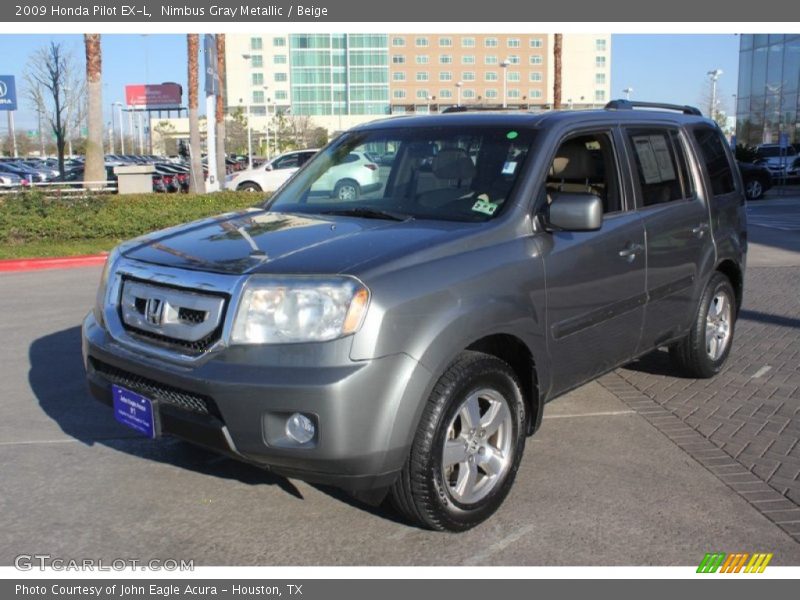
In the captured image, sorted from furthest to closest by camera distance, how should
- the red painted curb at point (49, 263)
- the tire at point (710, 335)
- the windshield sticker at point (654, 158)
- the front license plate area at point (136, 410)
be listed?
the red painted curb at point (49, 263) → the tire at point (710, 335) → the windshield sticker at point (654, 158) → the front license plate area at point (136, 410)

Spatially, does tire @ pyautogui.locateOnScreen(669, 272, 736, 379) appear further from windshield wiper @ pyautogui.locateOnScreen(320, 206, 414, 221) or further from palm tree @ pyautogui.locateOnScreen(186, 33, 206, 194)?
palm tree @ pyautogui.locateOnScreen(186, 33, 206, 194)

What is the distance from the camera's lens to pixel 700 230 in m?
5.80

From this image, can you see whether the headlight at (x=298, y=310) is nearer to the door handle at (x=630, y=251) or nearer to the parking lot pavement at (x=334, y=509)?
the parking lot pavement at (x=334, y=509)

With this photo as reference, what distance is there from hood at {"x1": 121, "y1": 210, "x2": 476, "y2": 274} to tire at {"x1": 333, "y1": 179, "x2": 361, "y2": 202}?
344mm

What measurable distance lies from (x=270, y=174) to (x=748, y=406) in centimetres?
2287

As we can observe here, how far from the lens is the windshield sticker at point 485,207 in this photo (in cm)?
429

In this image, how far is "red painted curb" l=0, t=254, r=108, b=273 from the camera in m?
13.4

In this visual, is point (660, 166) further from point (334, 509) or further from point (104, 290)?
point (104, 290)

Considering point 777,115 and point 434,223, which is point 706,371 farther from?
point 777,115

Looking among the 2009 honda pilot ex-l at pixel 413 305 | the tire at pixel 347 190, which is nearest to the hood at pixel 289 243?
the 2009 honda pilot ex-l at pixel 413 305

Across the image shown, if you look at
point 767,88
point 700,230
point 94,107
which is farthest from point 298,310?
point 767,88

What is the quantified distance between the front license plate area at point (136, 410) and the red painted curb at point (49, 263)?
34.6ft

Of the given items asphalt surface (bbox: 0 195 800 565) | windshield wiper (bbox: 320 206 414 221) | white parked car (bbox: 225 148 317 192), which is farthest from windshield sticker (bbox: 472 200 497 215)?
white parked car (bbox: 225 148 317 192)

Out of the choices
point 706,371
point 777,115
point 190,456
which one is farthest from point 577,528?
point 777,115
